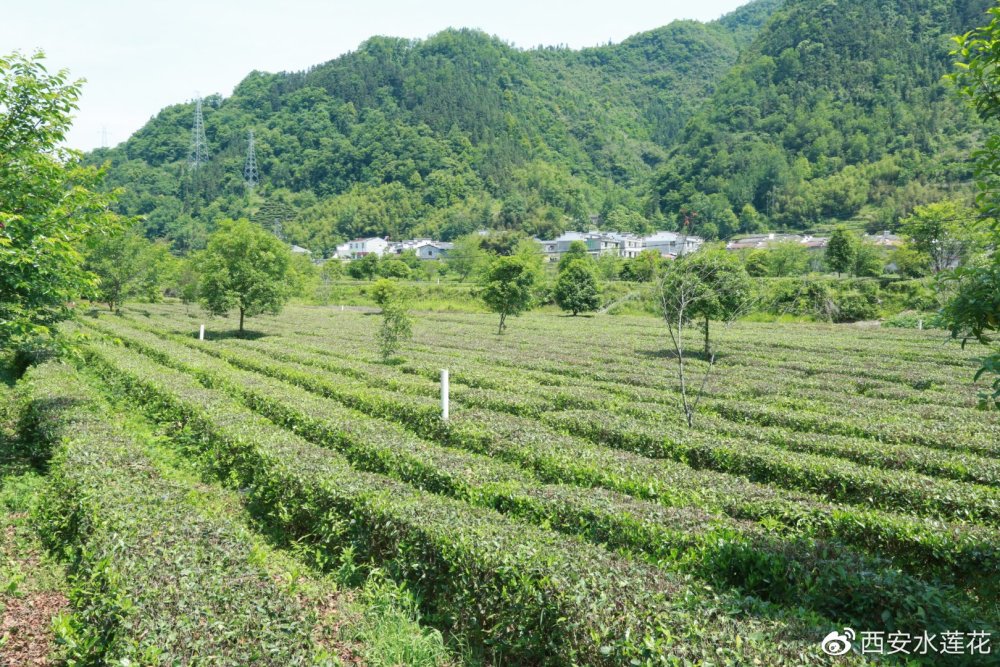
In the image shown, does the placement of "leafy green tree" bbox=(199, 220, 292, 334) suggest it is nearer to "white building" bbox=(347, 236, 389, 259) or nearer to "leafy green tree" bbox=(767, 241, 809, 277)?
"leafy green tree" bbox=(767, 241, 809, 277)

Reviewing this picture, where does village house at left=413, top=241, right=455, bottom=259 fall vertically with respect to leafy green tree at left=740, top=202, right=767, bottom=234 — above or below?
below

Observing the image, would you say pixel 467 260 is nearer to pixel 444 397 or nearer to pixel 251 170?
pixel 444 397

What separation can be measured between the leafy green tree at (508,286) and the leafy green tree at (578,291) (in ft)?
68.6

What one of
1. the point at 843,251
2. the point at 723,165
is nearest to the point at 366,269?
the point at 843,251

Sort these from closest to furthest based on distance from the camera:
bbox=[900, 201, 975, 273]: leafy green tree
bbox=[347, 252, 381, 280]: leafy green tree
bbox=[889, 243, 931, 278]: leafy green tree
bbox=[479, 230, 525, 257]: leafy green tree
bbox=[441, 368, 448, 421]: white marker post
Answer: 1. bbox=[441, 368, 448, 421]: white marker post
2. bbox=[900, 201, 975, 273]: leafy green tree
3. bbox=[889, 243, 931, 278]: leafy green tree
4. bbox=[347, 252, 381, 280]: leafy green tree
5. bbox=[479, 230, 525, 257]: leafy green tree

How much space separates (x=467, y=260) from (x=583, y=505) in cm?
9574

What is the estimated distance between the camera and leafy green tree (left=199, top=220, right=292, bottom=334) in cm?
3338

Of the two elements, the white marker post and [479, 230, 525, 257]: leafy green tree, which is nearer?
the white marker post

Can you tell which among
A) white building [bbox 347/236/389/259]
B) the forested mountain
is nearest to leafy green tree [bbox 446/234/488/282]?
the forested mountain

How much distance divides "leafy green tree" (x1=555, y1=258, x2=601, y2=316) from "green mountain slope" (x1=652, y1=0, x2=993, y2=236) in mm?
76099

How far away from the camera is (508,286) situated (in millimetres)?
38062

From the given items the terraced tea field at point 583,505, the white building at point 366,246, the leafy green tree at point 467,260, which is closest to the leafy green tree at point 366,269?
the leafy green tree at point 467,260


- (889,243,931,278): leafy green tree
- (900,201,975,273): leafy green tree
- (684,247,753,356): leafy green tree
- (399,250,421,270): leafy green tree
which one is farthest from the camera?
(399,250,421,270): leafy green tree

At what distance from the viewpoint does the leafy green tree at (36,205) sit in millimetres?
9266
